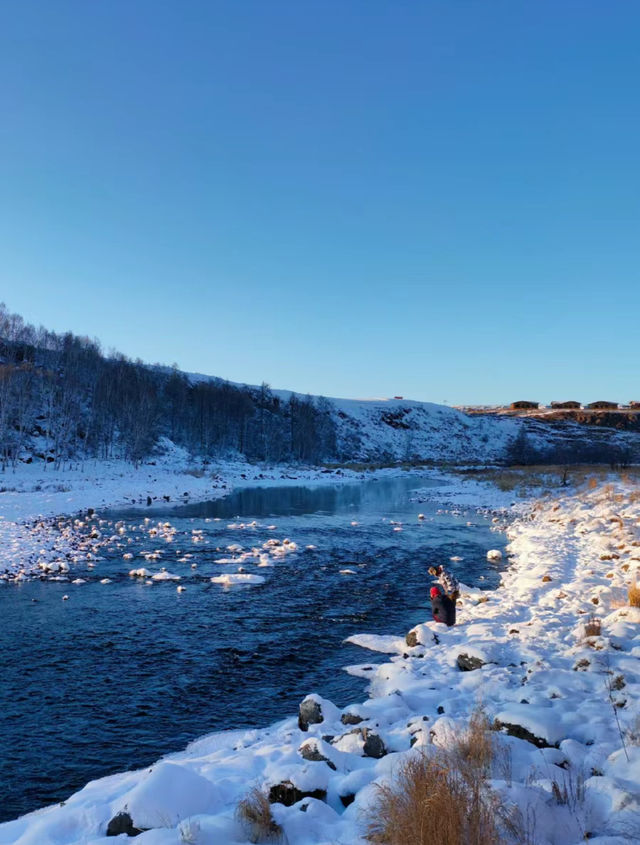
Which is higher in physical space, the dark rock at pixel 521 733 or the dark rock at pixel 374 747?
the dark rock at pixel 521 733

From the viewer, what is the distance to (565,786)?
4461mm

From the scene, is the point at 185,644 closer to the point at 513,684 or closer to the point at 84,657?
the point at 84,657

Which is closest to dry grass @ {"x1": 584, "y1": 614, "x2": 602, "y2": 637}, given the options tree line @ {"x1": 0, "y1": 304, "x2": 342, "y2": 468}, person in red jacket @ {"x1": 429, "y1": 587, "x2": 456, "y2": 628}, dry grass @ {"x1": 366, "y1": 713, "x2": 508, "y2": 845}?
person in red jacket @ {"x1": 429, "y1": 587, "x2": 456, "y2": 628}

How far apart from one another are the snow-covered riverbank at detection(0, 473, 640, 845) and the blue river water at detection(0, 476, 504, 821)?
755mm

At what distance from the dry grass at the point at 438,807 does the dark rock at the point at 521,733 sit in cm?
109

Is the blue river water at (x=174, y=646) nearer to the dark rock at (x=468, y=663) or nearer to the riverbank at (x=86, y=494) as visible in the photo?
the riverbank at (x=86, y=494)

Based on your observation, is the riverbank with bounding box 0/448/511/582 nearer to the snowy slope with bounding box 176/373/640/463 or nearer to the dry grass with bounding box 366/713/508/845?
the dry grass with bounding box 366/713/508/845

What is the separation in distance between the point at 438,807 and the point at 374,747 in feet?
7.32

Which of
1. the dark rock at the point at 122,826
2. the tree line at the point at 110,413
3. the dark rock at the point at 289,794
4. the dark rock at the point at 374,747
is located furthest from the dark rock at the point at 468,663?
the tree line at the point at 110,413

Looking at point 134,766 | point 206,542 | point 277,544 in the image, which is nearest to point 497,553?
point 277,544

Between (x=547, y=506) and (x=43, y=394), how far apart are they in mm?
53836


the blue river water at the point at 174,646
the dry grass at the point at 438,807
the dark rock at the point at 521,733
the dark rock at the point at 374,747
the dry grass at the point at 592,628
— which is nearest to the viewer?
the dry grass at the point at 438,807

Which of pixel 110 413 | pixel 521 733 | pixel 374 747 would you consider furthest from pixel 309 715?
pixel 110 413

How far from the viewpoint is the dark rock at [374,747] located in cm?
586
